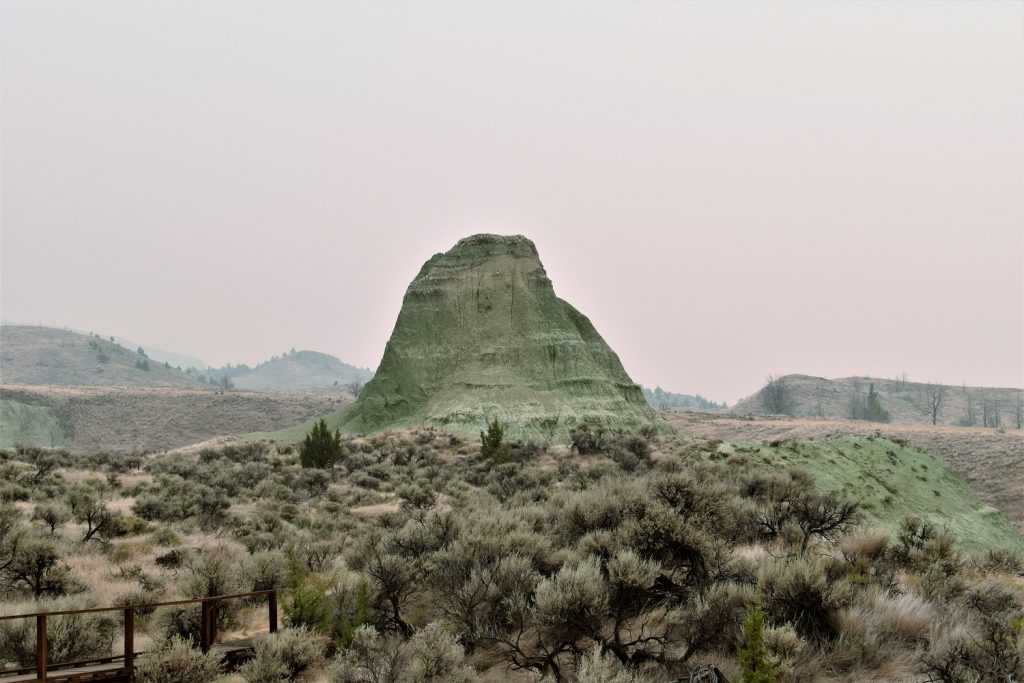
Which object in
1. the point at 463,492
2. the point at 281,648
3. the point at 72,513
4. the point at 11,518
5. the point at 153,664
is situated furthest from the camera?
the point at 463,492

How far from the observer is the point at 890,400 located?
147m

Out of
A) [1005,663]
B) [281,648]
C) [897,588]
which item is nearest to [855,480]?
[897,588]

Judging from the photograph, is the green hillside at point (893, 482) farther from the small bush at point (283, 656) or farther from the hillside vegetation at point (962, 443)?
the small bush at point (283, 656)

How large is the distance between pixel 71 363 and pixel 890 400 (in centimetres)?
21351

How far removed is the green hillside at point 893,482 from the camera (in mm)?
24578

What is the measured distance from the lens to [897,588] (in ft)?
24.8

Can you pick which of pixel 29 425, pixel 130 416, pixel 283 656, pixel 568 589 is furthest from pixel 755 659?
pixel 130 416

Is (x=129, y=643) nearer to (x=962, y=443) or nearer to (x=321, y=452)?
(x=321, y=452)

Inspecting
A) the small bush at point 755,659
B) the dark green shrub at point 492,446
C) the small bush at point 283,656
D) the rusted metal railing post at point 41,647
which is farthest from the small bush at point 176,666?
the dark green shrub at point 492,446

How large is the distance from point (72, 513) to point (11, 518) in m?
2.83

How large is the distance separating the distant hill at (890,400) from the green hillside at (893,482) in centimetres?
10198

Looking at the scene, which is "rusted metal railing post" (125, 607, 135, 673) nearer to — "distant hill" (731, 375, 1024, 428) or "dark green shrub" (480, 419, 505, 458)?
"dark green shrub" (480, 419, 505, 458)

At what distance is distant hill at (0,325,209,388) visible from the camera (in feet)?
542

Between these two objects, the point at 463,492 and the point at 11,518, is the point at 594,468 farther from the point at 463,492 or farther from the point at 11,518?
the point at 11,518
